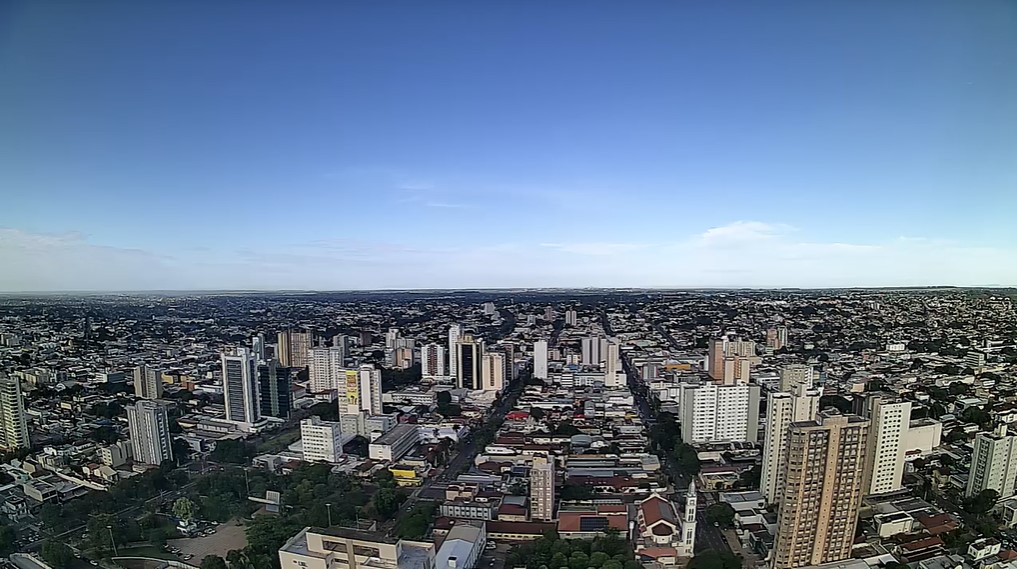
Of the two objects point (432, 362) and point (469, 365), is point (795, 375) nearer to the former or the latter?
point (469, 365)

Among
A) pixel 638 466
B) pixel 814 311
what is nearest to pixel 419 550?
pixel 638 466

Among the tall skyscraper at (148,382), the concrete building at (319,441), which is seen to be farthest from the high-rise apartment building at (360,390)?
the tall skyscraper at (148,382)

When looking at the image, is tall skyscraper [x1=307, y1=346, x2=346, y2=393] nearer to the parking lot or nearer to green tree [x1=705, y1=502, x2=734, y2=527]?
the parking lot

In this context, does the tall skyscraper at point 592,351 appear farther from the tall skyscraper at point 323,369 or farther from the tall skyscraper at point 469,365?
the tall skyscraper at point 323,369

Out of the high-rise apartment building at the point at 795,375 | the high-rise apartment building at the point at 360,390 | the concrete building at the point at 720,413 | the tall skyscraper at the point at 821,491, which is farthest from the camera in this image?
the high-rise apartment building at the point at 360,390

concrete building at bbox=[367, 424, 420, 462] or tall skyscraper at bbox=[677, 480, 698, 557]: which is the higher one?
tall skyscraper at bbox=[677, 480, 698, 557]

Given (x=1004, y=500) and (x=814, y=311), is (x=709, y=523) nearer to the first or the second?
(x=1004, y=500)

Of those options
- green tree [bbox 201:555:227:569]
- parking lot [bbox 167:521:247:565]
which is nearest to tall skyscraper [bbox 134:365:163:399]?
parking lot [bbox 167:521:247:565]

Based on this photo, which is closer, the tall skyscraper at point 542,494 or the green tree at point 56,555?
the green tree at point 56,555
